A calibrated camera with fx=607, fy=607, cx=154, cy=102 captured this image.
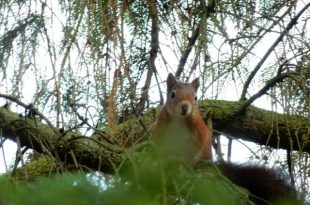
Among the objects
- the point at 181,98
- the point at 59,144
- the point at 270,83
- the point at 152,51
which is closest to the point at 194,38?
the point at 152,51

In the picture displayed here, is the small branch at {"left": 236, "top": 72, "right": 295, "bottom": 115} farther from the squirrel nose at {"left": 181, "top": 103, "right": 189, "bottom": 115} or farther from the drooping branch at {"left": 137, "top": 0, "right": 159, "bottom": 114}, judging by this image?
the drooping branch at {"left": 137, "top": 0, "right": 159, "bottom": 114}

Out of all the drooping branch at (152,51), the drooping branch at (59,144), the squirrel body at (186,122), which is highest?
the drooping branch at (152,51)

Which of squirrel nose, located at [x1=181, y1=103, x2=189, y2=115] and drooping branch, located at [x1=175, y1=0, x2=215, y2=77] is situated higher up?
drooping branch, located at [x1=175, y1=0, x2=215, y2=77]

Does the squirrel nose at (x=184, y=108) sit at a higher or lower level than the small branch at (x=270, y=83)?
lower

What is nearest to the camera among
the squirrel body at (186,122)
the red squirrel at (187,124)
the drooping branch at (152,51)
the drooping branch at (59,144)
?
the drooping branch at (59,144)

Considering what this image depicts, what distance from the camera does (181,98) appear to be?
3.04 meters

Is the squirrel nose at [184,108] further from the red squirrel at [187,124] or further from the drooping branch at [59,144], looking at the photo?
the drooping branch at [59,144]

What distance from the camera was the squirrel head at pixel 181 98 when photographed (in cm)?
293

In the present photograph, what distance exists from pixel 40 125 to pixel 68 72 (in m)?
0.29

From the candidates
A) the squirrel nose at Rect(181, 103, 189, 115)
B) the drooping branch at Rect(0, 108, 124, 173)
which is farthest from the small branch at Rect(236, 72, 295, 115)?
the drooping branch at Rect(0, 108, 124, 173)

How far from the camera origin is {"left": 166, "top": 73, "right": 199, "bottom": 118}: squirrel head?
2928 mm

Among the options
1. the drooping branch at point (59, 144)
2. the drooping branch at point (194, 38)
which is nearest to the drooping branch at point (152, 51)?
the drooping branch at point (194, 38)

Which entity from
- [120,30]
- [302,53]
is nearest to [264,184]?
[302,53]

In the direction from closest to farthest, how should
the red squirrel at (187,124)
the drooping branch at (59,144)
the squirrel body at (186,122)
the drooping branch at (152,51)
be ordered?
1. the drooping branch at (59,144)
2. the drooping branch at (152,51)
3. the red squirrel at (187,124)
4. the squirrel body at (186,122)
